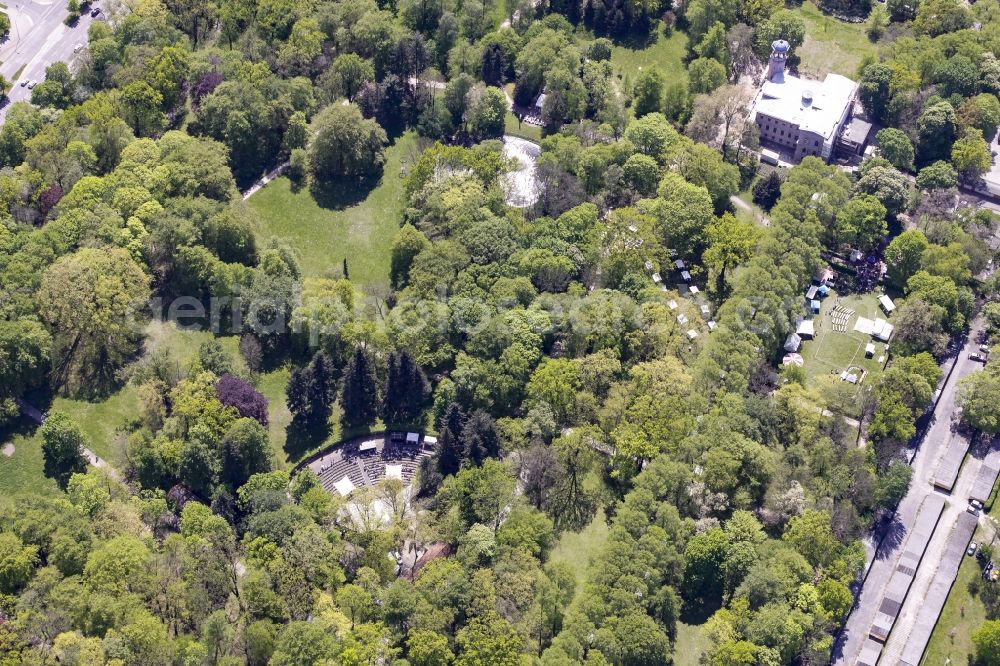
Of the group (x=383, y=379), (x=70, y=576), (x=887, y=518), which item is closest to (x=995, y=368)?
(x=887, y=518)

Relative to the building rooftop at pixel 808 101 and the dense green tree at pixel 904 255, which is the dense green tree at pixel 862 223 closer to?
the dense green tree at pixel 904 255

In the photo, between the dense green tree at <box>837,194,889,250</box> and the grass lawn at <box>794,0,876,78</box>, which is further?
the grass lawn at <box>794,0,876,78</box>

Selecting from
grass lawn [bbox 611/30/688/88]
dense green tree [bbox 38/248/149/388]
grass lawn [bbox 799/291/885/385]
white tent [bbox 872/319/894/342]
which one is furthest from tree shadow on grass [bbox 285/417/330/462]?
grass lawn [bbox 611/30/688/88]

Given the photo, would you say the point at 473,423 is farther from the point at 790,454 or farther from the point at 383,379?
the point at 790,454

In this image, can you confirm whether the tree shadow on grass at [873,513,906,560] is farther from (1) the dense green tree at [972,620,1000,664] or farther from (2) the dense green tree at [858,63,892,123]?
(2) the dense green tree at [858,63,892,123]

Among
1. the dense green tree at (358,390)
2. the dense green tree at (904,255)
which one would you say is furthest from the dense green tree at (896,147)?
the dense green tree at (358,390)
